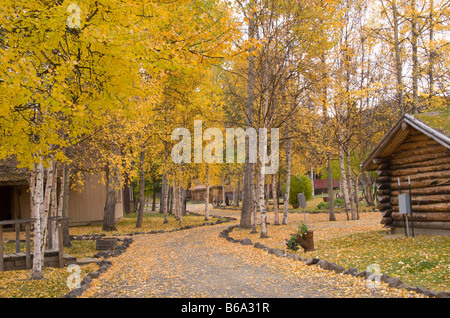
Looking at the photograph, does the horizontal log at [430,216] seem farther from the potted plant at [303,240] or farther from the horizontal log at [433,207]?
the potted plant at [303,240]

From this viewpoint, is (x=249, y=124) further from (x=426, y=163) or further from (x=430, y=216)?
(x=430, y=216)

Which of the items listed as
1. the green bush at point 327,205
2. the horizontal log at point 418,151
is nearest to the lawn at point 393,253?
the horizontal log at point 418,151

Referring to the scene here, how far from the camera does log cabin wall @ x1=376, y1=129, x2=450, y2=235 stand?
1080 cm

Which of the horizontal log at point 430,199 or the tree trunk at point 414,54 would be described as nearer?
the horizontal log at point 430,199

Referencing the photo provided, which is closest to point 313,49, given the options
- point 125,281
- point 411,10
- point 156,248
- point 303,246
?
point 411,10

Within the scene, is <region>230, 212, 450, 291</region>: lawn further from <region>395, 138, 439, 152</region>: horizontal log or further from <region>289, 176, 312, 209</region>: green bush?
<region>289, 176, 312, 209</region>: green bush

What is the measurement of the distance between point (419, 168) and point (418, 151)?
516mm

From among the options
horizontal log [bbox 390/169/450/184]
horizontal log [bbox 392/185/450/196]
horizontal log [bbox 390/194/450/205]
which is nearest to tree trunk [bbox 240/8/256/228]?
horizontal log [bbox 390/169/450/184]

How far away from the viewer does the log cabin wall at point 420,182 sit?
10.8 metres

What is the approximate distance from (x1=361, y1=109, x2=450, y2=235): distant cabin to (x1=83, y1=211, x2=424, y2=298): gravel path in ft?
15.7

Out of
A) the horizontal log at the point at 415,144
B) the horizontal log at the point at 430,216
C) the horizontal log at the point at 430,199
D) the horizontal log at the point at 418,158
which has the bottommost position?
the horizontal log at the point at 430,216

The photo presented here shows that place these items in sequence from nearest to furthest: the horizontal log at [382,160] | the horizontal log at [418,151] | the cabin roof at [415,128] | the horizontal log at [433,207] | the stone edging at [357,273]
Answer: the stone edging at [357,273] → the cabin roof at [415,128] → the horizontal log at [433,207] → the horizontal log at [418,151] → the horizontal log at [382,160]

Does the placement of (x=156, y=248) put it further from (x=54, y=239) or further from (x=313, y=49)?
(x=313, y=49)

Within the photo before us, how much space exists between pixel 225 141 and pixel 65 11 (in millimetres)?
21379
